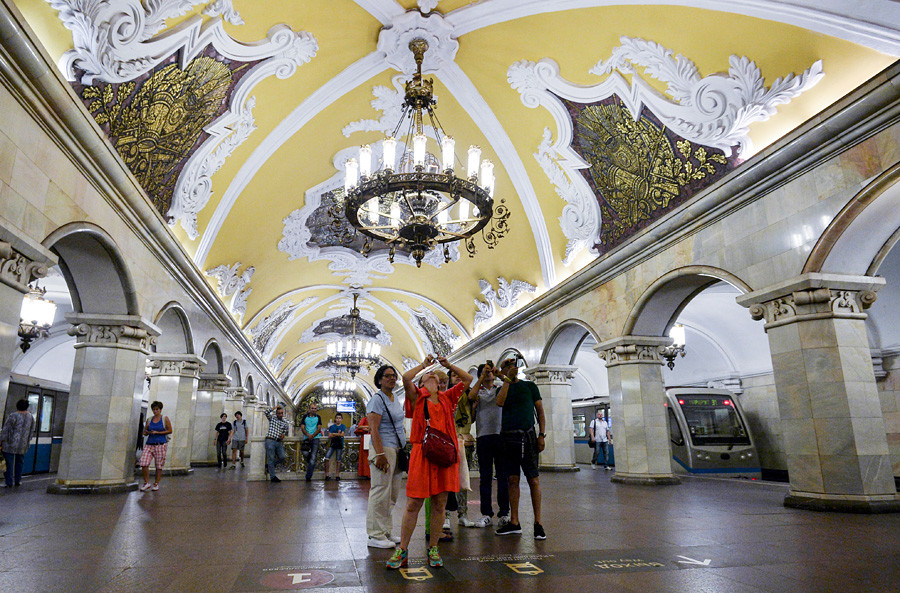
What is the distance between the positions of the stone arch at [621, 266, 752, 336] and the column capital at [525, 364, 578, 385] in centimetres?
332

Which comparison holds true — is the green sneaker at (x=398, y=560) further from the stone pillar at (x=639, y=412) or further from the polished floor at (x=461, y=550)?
the stone pillar at (x=639, y=412)

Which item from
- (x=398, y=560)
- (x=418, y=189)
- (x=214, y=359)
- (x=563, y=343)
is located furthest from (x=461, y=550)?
(x=214, y=359)

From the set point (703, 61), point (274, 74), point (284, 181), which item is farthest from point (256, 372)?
point (703, 61)

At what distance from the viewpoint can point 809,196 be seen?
19.4 ft

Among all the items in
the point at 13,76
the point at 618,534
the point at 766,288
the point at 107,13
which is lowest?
the point at 618,534

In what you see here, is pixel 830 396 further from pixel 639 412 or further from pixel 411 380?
pixel 411 380

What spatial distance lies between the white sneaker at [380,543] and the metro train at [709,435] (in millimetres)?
10246

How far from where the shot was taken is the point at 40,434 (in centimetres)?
1163

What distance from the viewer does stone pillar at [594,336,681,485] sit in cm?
877

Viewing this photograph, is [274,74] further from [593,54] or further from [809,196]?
[809,196]

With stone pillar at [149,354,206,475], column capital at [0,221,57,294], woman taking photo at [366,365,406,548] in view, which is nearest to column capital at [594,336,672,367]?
woman taking photo at [366,365,406,548]

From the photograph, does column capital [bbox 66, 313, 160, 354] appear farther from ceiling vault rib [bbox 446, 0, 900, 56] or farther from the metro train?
the metro train

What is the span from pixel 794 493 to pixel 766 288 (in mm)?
2173

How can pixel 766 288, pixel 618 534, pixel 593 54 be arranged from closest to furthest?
1. pixel 618 534
2. pixel 766 288
3. pixel 593 54
